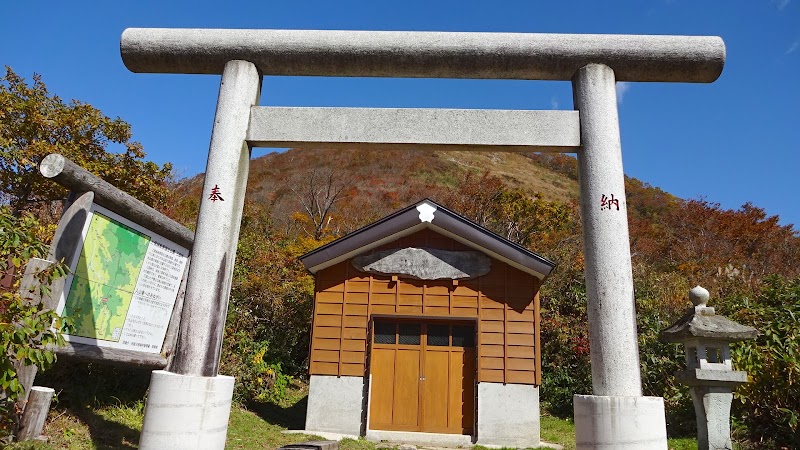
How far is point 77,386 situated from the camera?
298 inches

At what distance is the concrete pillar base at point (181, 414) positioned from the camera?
459 cm

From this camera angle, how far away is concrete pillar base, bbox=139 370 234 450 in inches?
181

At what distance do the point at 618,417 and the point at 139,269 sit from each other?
625 centimetres

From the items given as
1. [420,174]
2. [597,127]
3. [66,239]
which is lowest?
[66,239]

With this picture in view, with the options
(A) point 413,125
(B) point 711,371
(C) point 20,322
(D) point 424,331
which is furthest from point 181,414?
(D) point 424,331

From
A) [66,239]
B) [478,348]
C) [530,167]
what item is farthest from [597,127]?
[530,167]

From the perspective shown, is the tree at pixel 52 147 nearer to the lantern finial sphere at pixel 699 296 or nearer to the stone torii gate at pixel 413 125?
the stone torii gate at pixel 413 125

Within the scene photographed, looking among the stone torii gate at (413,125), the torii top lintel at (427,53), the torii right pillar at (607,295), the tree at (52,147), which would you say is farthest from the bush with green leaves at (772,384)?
the tree at (52,147)

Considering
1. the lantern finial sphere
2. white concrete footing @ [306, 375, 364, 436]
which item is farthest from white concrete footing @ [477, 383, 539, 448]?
the lantern finial sphere

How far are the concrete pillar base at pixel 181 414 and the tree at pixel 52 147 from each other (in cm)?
920

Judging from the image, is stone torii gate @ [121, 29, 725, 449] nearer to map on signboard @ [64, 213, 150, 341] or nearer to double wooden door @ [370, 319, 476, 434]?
map on signboard @ [64, 213, 150, 341]

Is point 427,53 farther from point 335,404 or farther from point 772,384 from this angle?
point 335,404

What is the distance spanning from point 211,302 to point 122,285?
263cm

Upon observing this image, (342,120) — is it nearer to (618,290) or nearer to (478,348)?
(618,290)
